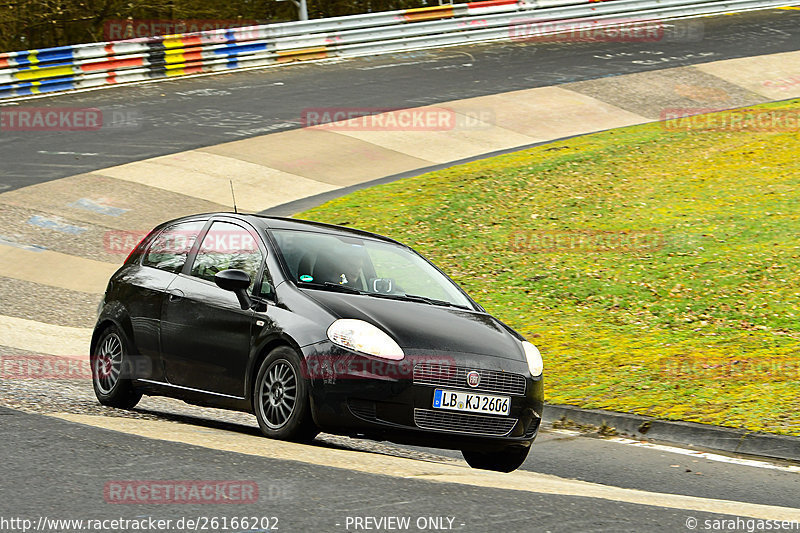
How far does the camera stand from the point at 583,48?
96.2ft

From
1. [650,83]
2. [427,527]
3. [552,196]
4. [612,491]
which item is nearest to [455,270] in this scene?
[552,196]

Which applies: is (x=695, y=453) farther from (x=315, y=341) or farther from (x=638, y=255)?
(x=638, y=255)

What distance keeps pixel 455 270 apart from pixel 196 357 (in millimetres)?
7043

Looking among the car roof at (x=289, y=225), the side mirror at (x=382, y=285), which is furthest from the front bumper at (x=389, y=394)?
the car roof at (x=289, y=225)

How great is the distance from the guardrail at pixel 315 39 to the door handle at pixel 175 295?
17.6m

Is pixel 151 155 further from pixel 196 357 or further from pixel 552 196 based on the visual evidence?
pixel 196 357

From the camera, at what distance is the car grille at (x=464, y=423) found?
6.64 meters

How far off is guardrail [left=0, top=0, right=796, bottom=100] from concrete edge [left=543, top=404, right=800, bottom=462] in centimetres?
1866

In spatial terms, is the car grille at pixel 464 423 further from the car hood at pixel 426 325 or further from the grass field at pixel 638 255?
the grass field at pixel 638 255

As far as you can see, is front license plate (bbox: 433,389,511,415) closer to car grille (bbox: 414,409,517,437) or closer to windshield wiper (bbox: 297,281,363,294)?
car grille (bbox: 414,409,517,437)

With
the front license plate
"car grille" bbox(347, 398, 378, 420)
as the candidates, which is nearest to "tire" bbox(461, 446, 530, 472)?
the front license plate

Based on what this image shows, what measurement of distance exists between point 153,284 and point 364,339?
2335 mm

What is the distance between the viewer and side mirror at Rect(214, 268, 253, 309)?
23.9ft

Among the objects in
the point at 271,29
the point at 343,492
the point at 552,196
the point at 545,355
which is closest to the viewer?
the point at 343,492
